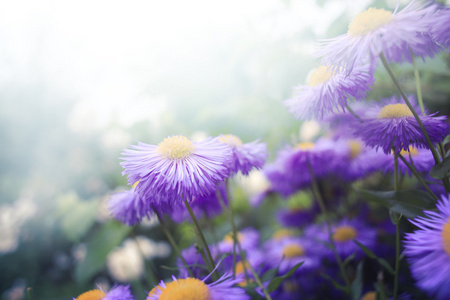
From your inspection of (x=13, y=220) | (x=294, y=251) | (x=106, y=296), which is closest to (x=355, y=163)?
(x=294, y=251)

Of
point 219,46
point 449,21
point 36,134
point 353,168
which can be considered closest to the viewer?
point 449,21

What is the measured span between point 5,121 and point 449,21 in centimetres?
146

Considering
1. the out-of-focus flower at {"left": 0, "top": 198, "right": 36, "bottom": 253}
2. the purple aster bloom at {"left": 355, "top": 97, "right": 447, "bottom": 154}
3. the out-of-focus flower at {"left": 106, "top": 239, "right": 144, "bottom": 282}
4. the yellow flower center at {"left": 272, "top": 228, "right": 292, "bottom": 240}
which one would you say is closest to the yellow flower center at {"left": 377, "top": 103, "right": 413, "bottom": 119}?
the purple aster bloom at {"left": 355, "top": 97, "right": 447, "bottom": 154}

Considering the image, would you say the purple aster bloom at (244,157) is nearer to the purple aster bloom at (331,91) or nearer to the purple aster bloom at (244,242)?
the purple aster bloom at (331,91)

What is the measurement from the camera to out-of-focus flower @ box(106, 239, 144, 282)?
71cm

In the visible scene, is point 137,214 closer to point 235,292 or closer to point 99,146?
point 235,292

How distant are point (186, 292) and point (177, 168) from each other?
0.09 metres

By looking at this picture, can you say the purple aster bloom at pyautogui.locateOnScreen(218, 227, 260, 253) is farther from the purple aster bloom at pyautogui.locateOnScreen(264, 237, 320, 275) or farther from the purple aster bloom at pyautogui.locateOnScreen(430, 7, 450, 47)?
the purple aster bloom at pyautogui.locateOnScreen(430, 7, 450, 47)

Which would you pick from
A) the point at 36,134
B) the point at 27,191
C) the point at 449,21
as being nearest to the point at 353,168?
the point at 449,21

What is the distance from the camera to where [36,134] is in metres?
1.21

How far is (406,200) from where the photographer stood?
10.6 inches

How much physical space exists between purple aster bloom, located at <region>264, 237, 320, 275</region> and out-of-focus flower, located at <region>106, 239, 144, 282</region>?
0.33m

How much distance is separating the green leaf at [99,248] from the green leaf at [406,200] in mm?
435

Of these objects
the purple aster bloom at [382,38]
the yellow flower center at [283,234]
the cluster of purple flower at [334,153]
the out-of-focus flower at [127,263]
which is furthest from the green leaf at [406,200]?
the out-of-focus flower at [127,263]
